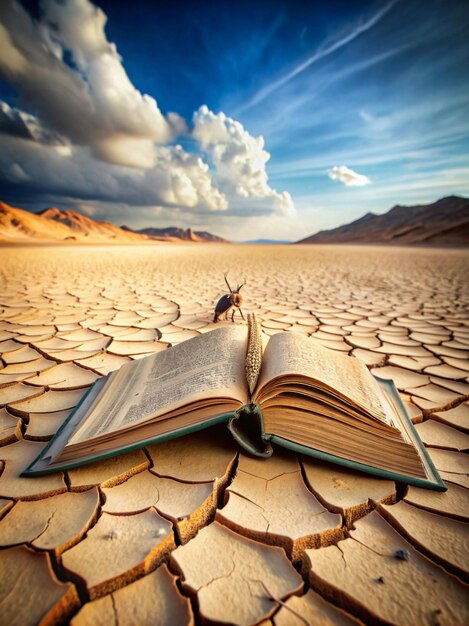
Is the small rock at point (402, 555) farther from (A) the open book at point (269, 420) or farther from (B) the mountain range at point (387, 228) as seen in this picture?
(B) the mountain range at point (387, 228)

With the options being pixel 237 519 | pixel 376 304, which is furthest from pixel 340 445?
pixel 376 304

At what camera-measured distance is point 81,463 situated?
69cm

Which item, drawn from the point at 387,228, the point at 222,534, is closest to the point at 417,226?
the point at 387,228

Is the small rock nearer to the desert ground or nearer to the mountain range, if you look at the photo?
the desert ground

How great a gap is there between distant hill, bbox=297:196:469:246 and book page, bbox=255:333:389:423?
20.8m

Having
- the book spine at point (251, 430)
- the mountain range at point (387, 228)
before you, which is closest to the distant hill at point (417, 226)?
the mountain range at point (387, 228)

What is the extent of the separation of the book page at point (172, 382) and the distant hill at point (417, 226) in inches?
827

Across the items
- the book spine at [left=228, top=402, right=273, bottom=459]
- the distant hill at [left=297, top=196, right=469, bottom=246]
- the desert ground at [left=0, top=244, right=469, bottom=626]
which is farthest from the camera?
the distant hill at [left=297, top=196, right=469, bottom=246]

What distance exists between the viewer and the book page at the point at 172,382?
2.34 ft

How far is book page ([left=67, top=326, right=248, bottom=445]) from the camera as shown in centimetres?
71

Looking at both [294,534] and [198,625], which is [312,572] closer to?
[294,534]

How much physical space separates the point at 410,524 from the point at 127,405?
727mm

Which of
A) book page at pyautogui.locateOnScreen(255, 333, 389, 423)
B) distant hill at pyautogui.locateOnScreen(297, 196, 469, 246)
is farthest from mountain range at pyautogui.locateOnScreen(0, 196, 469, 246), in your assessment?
book page at pyautogui.locateOnScreen(255, 333, 389, 423)

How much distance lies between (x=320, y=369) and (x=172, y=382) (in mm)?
404
